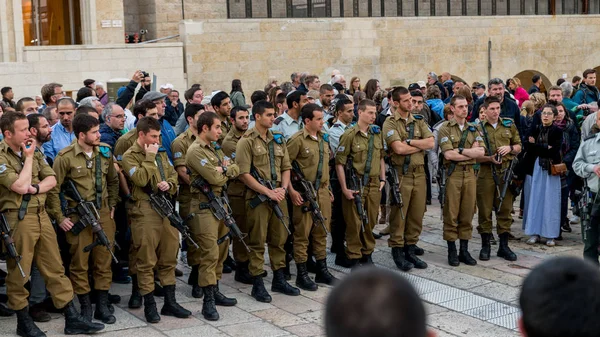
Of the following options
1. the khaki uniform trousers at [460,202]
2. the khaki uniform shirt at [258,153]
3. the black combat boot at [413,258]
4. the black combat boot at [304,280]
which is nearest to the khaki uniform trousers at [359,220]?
the black combat boot at [413,258]

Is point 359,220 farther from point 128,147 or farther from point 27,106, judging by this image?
point 27,106

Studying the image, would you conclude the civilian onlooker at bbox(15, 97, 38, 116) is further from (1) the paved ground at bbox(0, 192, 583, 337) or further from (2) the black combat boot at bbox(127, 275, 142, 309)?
(2) the black combat boot at bbox(127, 275, 142, 309)

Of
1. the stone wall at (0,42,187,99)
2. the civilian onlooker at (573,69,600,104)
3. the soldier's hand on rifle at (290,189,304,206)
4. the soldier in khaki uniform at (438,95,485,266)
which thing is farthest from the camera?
the stone wall at (0,42,187,99)

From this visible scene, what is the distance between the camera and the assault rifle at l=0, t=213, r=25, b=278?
6.84m

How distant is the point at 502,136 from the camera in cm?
965

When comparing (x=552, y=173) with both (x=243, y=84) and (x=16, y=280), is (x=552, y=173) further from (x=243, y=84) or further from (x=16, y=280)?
(x=243, y=84)

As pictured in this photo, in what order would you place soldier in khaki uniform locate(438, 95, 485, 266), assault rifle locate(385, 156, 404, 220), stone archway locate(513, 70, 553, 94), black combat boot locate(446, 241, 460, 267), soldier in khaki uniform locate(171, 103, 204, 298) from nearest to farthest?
soldier in khaki uniform locate(171, 103, 204, 298) → assault rifle locate(385, 156, 404, 220) → soldier in khaki uniform locate(438, 95, 485, 266) → black combat boot locate(446, 241, 460, 267) → stone archway locate(513, 70, 553, 94)

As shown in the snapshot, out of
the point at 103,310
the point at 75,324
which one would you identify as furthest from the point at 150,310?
the point at 75,324

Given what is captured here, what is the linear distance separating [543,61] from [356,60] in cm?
711

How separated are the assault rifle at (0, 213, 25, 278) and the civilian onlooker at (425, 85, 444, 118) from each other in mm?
7659

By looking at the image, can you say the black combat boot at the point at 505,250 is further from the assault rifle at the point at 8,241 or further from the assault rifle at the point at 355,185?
the assault rifle at the point at 8,241

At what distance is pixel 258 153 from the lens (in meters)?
8.29

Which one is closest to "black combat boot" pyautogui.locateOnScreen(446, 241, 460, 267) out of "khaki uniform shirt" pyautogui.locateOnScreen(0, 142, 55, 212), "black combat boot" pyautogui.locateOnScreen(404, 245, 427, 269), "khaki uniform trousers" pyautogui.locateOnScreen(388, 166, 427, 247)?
"black combat boot" pyautogui.locateOnScreen(404, 245, 427, 269)

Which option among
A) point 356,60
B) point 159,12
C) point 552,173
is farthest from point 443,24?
point 552,173
